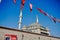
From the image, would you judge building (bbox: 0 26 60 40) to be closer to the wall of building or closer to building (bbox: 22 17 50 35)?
the wall of building

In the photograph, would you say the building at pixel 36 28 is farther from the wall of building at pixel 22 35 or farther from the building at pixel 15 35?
the building at pixel 15 35

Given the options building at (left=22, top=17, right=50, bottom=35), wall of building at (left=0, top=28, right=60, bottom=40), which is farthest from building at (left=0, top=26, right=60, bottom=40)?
building at (left=22, top=17, right=50, bottom=35)

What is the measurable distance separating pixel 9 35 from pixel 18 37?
3.29 ft

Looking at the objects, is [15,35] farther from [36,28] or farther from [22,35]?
[36,28]

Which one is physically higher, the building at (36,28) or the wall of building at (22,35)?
the building at (36,28)

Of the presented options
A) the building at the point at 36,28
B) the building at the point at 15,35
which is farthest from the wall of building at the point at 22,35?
the building at the point at 36,28

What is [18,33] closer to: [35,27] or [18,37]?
[18,37]

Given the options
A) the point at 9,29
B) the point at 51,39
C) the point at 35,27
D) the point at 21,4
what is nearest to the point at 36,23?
the point at 35,27

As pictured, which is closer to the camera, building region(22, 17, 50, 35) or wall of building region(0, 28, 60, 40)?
wall of building region(0, 28, 60, 40)

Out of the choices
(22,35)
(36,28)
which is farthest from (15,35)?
(36,28)

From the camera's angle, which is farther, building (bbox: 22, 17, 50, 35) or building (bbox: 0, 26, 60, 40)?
building (bbox: 22, 17, 50, 35)

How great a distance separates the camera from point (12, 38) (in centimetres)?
872

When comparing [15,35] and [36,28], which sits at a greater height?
[36,28]

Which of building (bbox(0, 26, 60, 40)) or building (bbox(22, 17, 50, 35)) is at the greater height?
building (bbox(22, 17, 50, 35))
